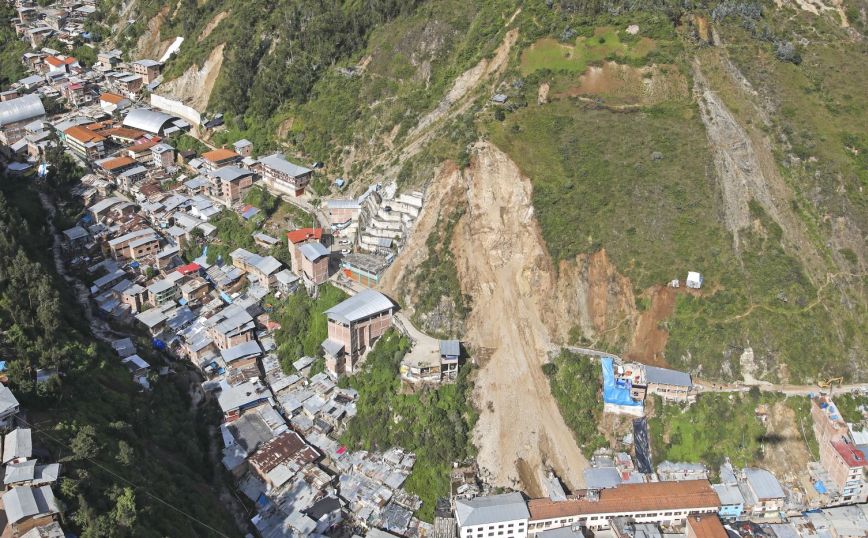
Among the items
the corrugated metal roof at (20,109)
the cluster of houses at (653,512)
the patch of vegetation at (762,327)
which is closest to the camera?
the cluster of houses at (653,512)

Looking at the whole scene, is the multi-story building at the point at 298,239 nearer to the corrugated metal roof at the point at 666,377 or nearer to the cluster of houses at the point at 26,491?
the cluster of houses at the point at 26,491

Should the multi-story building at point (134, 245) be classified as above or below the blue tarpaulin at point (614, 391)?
below

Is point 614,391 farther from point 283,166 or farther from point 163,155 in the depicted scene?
point 163,155

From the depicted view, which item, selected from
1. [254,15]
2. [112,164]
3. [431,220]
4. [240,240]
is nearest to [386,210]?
[431,220]

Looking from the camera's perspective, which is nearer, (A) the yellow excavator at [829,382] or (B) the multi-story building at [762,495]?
(B) the multi-story building at [762,495]

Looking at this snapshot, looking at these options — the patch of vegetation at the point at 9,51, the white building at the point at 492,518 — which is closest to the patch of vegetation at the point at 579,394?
the white building at the point at 492,518

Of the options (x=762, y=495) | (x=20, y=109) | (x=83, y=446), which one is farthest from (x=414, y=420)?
(x=20, y=109)

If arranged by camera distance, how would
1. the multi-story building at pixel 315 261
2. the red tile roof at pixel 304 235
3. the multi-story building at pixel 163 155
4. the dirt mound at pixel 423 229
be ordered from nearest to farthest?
the dirt mound at pixel 423 229, the multi-story building at pixel 315 261, the red tile roof at pixel 304 235, the multi-story building at pixel 163 155

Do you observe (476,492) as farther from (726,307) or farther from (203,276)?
(203,276)
